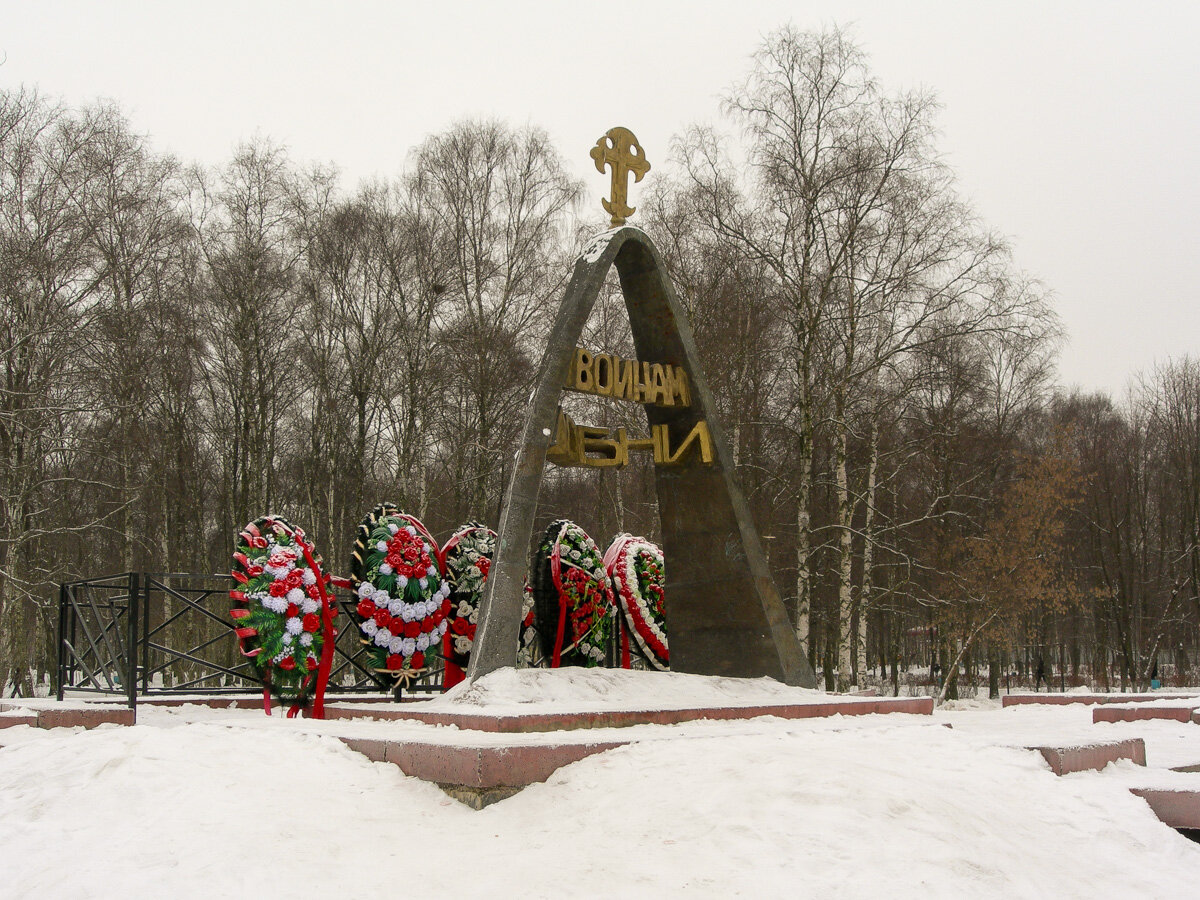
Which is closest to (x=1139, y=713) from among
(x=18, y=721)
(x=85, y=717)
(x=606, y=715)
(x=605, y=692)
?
(x=605, y=692)

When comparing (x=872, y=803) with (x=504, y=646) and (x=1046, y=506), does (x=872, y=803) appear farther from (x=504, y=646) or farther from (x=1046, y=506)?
(x=1046, y=506)

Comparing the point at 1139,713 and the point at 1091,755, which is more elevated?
the point at 1091,755

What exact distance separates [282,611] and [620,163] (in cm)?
576

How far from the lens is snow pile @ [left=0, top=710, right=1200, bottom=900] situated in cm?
475

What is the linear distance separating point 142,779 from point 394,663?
4.04 meters

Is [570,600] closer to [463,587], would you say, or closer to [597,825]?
→ [463,587]

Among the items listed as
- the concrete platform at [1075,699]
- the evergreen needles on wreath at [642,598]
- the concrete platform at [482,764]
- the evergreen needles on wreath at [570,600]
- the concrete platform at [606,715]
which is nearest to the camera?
the concrete platform at [482,764]

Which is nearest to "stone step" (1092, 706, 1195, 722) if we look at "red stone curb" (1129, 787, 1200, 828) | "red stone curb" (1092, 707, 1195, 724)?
"red stone curb" (1092, 707, 1195, 724)

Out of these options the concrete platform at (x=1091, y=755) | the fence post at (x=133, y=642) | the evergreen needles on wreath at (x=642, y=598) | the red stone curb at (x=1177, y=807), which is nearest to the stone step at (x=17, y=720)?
the fence post at (x=133, y=642)

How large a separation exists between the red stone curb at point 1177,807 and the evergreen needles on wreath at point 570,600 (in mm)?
6114

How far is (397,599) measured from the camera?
10.0m

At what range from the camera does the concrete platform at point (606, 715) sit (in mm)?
7359

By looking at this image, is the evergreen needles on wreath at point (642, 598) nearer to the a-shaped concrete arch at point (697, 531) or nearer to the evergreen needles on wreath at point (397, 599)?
the a-shaped concrete arch at point (697, 531)

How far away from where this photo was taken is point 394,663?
10055 millimetres
